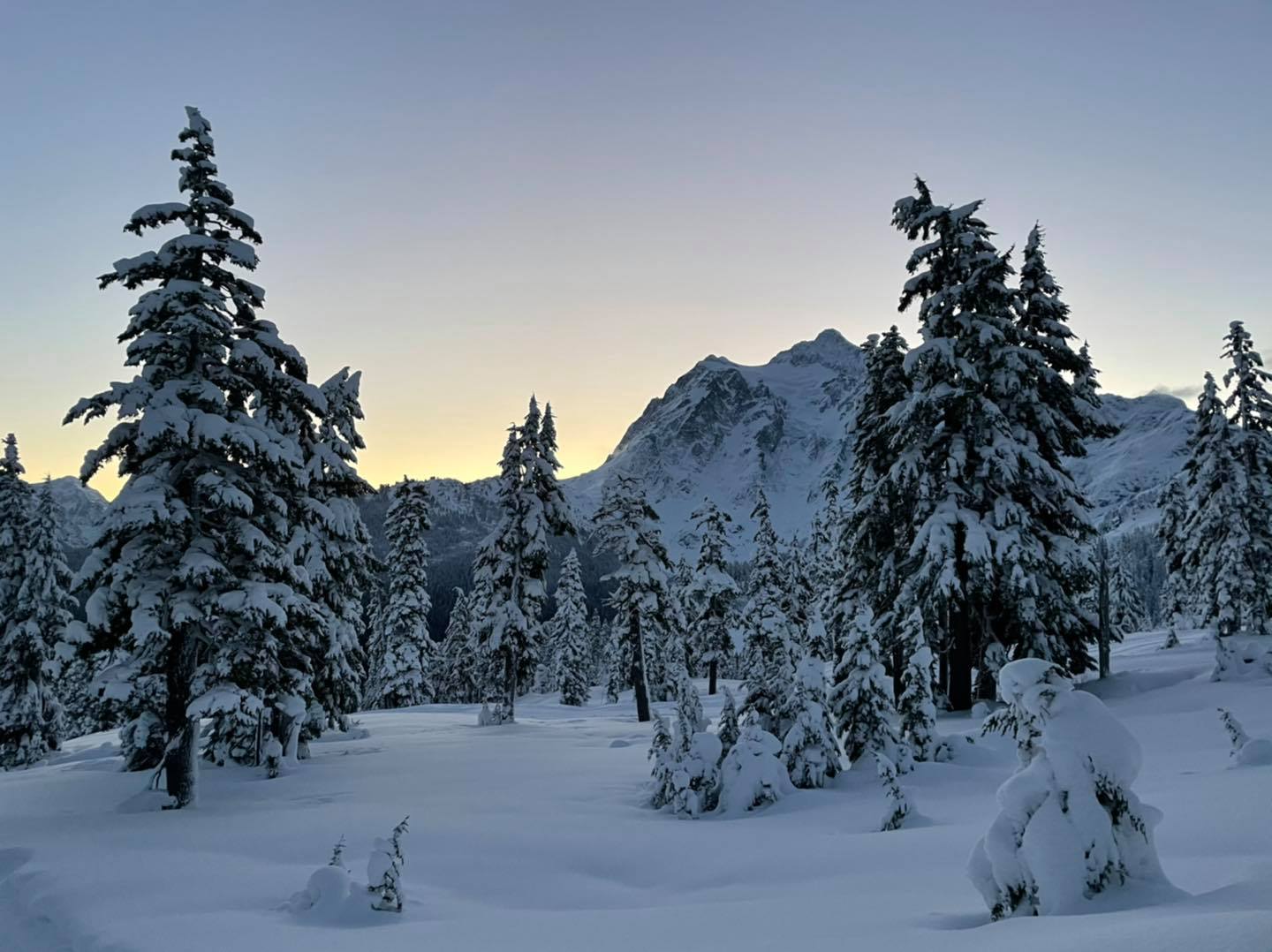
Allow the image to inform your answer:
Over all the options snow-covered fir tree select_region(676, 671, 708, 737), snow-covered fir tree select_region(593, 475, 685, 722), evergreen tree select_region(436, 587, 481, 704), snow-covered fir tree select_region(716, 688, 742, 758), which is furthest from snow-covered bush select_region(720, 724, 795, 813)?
evergreen tree select_region(436, 587, 481, 704)

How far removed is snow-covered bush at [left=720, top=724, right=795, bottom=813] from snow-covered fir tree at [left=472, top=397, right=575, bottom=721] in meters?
21.7

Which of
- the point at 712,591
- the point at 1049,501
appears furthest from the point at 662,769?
the point at 712,591

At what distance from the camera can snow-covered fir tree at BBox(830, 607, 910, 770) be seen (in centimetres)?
1398

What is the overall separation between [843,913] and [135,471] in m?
14.7

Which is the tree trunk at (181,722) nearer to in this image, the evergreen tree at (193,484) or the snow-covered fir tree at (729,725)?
the evergreen tree at (193,484)

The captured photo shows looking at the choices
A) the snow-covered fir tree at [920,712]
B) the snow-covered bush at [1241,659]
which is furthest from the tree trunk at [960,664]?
Result: the snow-covered fir tree at [920,712]

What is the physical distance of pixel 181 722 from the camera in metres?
14.3

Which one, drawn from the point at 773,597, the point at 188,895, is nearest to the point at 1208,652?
the point at 773,597

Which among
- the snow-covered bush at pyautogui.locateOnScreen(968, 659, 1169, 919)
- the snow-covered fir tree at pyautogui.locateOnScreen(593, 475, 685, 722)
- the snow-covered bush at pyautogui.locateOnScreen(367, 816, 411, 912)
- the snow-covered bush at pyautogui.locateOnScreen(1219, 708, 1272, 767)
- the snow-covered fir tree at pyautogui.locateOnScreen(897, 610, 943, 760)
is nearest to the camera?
the snow-covered bush at pyautogui.locateOnScreen(968, 659, 1169, 919)

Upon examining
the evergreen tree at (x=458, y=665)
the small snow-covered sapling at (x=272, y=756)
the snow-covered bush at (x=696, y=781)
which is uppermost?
the snow-covered bush at (x=696, y=781)

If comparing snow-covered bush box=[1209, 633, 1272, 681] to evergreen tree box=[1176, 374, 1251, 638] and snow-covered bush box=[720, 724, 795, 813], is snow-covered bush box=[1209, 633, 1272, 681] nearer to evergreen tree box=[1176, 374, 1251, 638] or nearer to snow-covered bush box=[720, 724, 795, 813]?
snow-covered bush box=[720, 724, 795, 813]

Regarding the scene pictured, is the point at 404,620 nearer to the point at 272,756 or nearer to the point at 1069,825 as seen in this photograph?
the point at 272,756

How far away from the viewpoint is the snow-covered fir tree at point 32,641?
115 feet

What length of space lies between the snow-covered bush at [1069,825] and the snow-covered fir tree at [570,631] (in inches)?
2548
